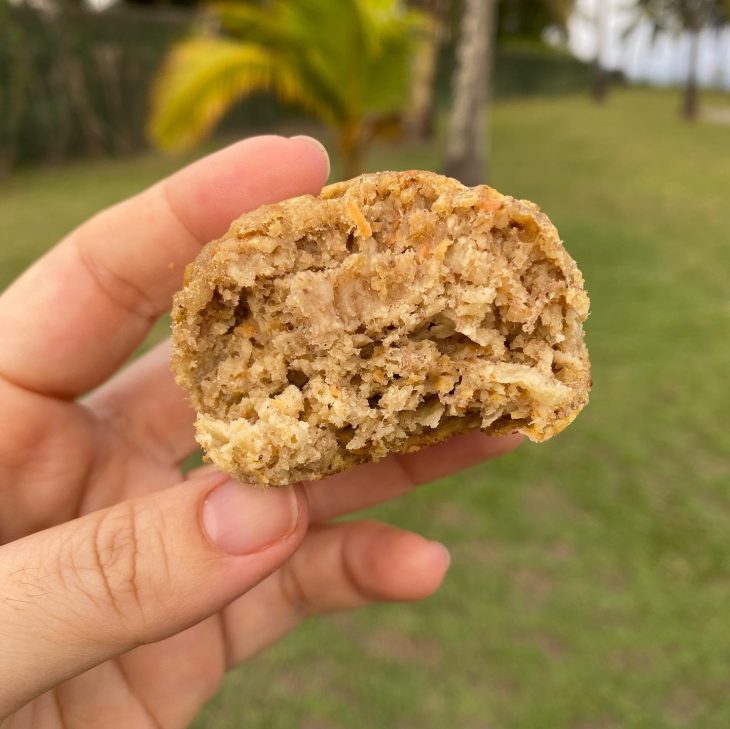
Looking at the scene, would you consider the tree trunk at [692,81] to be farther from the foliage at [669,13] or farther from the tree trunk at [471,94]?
the tree trunk at [471,94]

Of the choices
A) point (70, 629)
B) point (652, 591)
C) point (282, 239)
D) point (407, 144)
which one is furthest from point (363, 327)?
point (407, 144)

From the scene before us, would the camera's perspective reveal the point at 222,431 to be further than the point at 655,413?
No

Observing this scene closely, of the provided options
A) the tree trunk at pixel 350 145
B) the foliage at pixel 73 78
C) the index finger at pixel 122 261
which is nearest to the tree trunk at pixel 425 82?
the tree trunk at pixel 350 145

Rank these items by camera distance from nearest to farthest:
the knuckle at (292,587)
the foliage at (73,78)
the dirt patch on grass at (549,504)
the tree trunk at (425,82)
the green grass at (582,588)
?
the knuckle at (292,587)
the green grass at (582,588)
the dirt patch on grass at (549,504)
the tree trunk at (425,82)
the foliage at (73,78)

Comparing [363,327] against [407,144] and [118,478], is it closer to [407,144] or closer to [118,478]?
[118,478]

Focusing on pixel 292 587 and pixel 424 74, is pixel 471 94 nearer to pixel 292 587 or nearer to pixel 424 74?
pixel 424 74

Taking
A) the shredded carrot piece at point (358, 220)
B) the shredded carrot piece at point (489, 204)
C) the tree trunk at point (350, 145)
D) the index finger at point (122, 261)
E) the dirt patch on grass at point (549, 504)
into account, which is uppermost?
the shredded carrot piece at point (489, 204)
